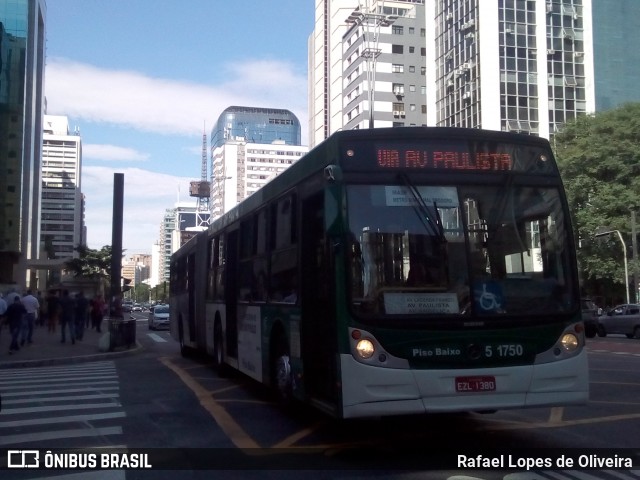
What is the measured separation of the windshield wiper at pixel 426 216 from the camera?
26.6 ft

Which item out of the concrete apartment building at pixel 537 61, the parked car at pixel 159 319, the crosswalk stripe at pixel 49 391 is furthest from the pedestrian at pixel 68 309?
the concrete apartment building at pixel 537 61

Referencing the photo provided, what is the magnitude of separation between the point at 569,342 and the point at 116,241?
19.0 meters

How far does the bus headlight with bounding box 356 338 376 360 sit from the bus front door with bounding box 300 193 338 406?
0.34 m

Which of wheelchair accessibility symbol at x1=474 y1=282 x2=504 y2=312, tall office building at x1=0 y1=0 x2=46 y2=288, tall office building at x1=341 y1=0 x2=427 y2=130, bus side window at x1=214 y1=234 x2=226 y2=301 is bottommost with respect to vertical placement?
wheelchair accessibility symbol at x1=474 y1=282 x2=504 y2=312

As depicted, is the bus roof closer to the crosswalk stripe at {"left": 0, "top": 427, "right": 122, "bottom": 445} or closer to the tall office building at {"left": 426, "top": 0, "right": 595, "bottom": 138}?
the crosswalk stripe at {"left": 0, "top": 427, "right": 122, "bottom": 445}

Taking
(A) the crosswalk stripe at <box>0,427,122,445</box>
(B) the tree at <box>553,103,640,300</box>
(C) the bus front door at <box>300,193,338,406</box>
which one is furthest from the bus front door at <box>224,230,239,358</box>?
(B) the tree at <box>553,103,640,300</box>

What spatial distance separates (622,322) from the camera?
117 ft

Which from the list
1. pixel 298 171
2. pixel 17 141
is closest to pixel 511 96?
pixel 17 141

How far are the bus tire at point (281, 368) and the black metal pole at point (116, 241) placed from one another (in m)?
14.9

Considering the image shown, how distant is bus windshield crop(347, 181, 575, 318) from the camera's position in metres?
7.99

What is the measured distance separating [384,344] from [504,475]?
64.5 inches

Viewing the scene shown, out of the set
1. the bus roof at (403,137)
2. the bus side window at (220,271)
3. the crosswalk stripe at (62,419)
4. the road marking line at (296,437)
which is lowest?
the road marking line at (296,437)

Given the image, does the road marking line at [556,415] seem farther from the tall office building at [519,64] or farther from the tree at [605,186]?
the tall office building at [519,64]

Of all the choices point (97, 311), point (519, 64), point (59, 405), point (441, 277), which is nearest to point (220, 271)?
point (59, 405)
